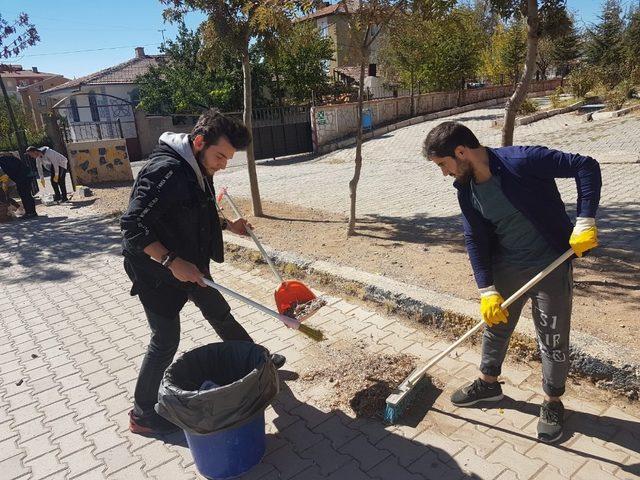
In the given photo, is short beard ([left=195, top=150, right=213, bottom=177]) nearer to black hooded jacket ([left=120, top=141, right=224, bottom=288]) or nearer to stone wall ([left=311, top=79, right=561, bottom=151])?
black hooded jacket ([left=120, top=141, right=224, bottom=288])

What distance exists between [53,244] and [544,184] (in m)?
7.74

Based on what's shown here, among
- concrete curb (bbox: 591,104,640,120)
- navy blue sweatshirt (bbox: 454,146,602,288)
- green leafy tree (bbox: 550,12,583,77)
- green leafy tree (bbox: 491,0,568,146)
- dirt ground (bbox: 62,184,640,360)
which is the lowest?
dirt ground (bbox: 62,184,640,360)

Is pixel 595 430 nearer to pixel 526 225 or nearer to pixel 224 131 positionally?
pixel 526 225

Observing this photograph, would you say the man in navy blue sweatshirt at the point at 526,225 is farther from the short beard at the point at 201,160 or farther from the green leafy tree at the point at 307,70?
the green leafy tree at the point at 307,70

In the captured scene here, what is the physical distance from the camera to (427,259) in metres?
5.07

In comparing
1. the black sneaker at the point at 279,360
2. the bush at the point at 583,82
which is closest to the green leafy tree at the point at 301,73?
the bush at the point at 583,82

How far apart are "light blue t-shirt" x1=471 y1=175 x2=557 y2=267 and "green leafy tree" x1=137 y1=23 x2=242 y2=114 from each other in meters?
16.6

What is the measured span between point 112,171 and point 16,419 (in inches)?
465

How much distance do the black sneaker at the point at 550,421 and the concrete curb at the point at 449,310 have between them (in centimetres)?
46

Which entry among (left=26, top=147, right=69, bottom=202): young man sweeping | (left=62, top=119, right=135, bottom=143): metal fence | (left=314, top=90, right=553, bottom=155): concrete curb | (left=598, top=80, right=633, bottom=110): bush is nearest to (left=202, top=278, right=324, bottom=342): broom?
(left=26, top=147, right=69, bottom=202): young man sweeping

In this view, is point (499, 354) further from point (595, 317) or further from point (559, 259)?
point (595, 317)

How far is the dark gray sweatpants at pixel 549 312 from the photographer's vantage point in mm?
2383

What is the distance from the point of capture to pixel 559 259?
2305 mm

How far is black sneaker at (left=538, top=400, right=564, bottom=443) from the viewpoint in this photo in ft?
8.28
